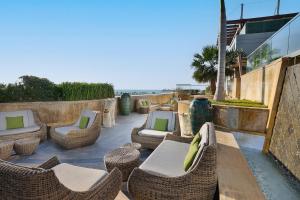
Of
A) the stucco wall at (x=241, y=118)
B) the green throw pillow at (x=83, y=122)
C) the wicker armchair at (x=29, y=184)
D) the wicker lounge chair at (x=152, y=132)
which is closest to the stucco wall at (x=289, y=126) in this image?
the stucco wall at (x=241, y=118)

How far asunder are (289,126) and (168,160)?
2301 millimetres

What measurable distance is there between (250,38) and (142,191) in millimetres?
16917

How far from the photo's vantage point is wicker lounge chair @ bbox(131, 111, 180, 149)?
432 centimetres

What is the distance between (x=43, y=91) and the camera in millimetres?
6465

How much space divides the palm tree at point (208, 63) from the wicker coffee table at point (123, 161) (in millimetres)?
10842

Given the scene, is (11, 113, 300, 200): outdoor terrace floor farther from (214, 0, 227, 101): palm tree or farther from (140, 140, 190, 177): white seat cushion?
(214, 0, 227, 101): palm tree

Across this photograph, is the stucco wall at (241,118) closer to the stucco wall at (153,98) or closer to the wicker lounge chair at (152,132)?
the wicker lounge chair at (152,132)

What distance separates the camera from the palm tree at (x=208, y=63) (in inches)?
492

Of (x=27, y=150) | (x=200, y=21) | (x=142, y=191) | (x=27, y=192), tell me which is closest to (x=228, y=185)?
(x=142, y=191)

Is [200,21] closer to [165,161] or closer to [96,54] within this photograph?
[96,54]

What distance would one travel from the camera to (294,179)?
2.82 meters

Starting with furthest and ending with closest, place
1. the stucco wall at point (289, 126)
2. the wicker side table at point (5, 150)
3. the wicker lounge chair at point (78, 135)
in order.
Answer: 1. the wicker lounge chair at point (78, 135)
2. the wicker side table at point (5, 150)
3. the stucco wall at point (289, 126)

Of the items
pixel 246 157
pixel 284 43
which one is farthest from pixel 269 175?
pixel 284 43

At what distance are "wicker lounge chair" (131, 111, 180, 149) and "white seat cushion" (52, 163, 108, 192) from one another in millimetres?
2023
